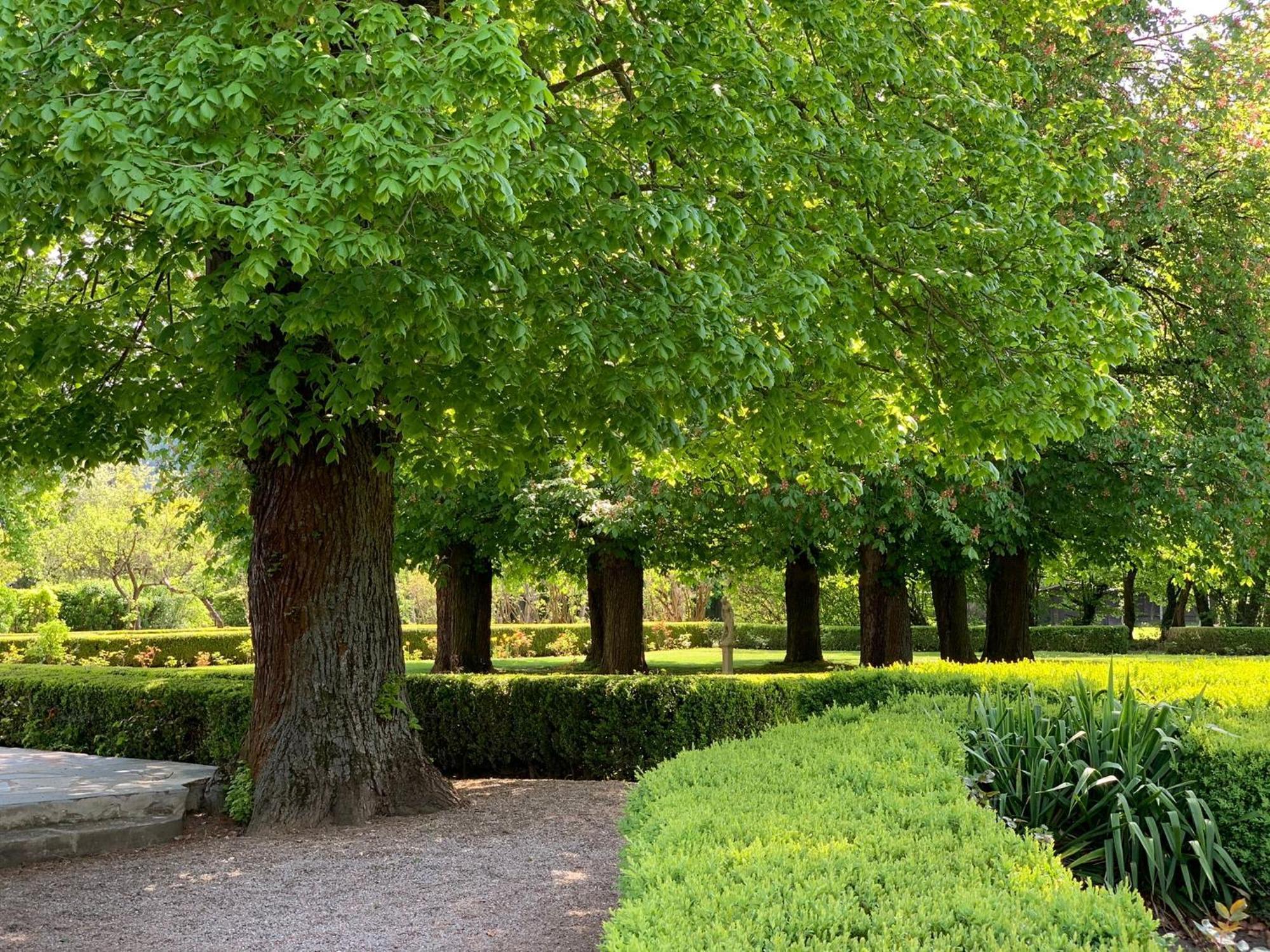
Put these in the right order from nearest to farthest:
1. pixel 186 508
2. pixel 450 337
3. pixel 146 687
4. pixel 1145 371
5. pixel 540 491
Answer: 1. pixel 450 337
2. pixel 146 687
3. pixel 1145 371
4. pixel 540 491
5. pixel 186 508

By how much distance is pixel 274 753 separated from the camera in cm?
817

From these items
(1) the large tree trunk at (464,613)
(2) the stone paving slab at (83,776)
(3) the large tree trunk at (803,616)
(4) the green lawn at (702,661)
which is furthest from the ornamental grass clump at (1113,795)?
(3) the large tree trunk at (803,616)

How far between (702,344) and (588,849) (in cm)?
347

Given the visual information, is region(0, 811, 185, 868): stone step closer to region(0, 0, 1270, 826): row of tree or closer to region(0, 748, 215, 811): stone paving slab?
region(0, 748, 215, 811): stone paving slab

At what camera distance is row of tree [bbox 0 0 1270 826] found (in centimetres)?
492

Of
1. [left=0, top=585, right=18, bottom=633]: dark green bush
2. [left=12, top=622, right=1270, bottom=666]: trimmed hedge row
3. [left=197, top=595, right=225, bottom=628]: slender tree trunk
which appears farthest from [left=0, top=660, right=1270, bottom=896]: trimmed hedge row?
[left=197, top=595, right=225, bottom=628]: slender tree trunk

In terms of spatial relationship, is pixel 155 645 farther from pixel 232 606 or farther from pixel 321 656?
pixel 321 656

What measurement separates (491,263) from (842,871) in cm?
376

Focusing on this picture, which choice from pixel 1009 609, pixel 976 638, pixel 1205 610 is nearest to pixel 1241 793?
pixel 1009 609

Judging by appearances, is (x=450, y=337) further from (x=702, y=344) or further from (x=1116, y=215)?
(x=1116, y=215)

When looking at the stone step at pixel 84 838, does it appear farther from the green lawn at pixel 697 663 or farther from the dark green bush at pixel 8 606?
the dark green bush at pixel 8 606

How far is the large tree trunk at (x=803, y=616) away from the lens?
73.5 ft

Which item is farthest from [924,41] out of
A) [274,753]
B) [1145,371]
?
[1145,371]

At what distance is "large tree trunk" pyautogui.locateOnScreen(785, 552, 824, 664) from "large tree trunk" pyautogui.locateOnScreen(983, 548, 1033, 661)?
5389mm
